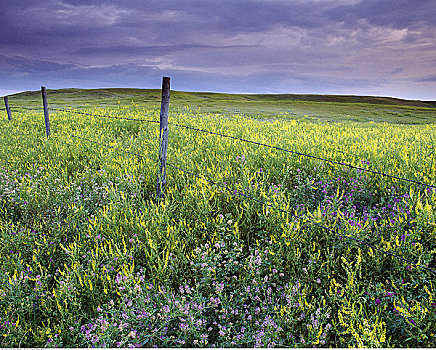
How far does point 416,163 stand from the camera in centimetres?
485

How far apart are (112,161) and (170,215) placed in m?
2.85

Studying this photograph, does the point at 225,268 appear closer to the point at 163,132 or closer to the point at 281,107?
the point at 163,132

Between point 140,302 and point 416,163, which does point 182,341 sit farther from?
point 416,163

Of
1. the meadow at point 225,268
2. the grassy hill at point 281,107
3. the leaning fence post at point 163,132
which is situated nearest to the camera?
the meadow at point 225,268

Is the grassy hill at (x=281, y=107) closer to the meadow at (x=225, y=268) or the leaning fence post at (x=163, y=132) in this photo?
the leaning fence post at (x=163, y=132)

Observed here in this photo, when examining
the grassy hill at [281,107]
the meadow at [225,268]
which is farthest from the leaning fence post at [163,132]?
the grassy hill at [281,107]

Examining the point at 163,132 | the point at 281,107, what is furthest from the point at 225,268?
the point at 281,107

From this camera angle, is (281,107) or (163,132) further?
(281,107)

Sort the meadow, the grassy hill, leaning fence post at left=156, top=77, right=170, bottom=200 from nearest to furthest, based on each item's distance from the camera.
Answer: the meadow, leaning fence post at left=156, top=77, right=170, bottom=200, the grassy hill

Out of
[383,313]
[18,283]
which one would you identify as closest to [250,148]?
[383,313]

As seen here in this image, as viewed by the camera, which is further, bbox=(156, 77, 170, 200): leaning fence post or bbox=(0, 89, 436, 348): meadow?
bbox=(156, 77, 170, 200): leaning fence post

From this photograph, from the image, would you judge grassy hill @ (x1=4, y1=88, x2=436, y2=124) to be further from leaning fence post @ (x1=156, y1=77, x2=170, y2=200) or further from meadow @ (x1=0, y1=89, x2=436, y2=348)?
meadow @ (x1=0, y1=89, x2=436, y2=348)

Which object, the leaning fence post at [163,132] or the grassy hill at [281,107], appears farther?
the grassy hill at [281,107]

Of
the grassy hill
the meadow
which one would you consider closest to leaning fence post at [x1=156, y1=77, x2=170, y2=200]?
the meadow
